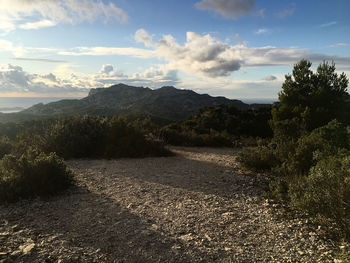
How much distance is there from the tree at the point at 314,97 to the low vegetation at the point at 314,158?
0.19 feet

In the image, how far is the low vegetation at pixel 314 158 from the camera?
11.2 ft

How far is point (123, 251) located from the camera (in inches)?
122

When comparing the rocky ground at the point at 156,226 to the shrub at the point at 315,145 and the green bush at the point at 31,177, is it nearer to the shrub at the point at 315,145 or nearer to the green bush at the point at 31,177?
the green bush at the point at 31,177

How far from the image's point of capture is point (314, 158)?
493cm

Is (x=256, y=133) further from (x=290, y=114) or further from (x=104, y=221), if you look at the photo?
(x=104, y=221)

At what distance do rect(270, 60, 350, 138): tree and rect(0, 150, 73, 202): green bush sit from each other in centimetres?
1415

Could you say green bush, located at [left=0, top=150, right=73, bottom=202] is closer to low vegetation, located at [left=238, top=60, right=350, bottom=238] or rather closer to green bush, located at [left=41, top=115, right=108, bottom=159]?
green bush, located at [left=41, top=115, right=108, bottom=159]

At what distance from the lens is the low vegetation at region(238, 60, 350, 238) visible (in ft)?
11.2

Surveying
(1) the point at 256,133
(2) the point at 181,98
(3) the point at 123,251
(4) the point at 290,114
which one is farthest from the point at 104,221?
(2) the point at 181,98

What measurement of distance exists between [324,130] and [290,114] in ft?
38.9

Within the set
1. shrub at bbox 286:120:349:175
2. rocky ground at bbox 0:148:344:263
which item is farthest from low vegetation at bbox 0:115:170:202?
shrub at bbox 286:120:349:175

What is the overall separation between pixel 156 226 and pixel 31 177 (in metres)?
3.20

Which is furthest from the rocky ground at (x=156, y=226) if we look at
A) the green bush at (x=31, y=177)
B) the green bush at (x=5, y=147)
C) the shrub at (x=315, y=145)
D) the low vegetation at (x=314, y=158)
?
the green bush at (x=5, y=147)

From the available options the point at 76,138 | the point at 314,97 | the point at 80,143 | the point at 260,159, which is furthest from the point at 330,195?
the point at 314,97
